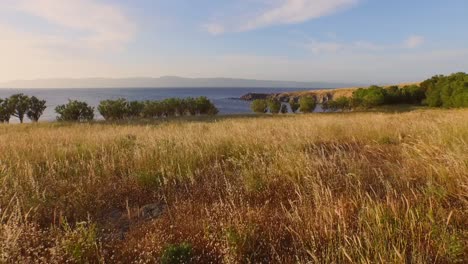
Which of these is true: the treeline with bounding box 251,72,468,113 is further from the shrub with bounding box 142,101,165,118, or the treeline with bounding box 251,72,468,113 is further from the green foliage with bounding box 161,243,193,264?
the green foliage with bounding box 161,243,193,264

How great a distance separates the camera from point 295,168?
476 centimetres

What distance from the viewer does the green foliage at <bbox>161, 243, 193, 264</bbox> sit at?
275 cm

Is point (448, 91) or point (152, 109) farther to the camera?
point (448, 91)

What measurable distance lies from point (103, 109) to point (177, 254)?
5270 centimetres

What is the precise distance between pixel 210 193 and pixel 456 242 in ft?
10.00

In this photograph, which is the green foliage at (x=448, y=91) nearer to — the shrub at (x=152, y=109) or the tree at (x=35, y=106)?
the shrub at (x=152, y=109)

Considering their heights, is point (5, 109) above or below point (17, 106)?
below

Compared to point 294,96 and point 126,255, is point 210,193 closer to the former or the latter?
point 126,255

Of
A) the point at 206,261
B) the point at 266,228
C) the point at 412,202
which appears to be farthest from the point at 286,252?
the point at 412,202

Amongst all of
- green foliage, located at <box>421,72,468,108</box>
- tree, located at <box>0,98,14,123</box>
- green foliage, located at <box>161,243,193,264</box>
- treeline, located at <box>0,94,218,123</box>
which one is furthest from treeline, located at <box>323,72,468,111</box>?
tree, located at <box>0,98,14,123</box>

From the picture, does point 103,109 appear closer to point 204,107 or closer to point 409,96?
point 204,107

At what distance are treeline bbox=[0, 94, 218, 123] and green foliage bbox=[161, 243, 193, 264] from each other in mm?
40248

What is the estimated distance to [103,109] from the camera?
165 feet

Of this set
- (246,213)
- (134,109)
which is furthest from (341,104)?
(246,213)
